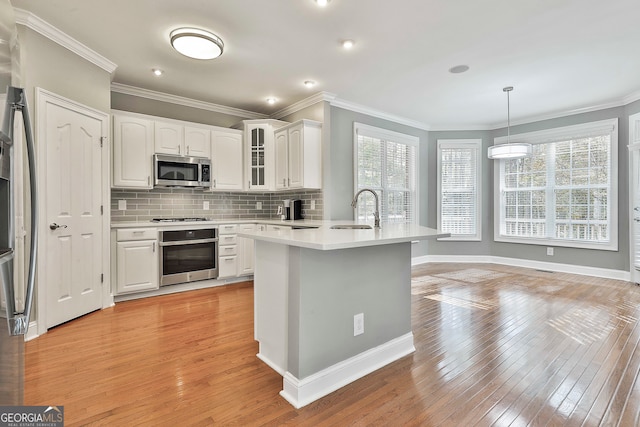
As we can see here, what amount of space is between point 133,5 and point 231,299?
303 cm

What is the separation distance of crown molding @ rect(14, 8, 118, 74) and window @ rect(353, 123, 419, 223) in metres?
3.31

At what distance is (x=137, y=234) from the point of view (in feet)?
12.2

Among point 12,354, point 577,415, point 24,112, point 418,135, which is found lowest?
point 577,415

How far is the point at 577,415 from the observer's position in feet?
5.47

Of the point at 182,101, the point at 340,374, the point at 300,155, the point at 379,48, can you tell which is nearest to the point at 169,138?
the point at 182,101

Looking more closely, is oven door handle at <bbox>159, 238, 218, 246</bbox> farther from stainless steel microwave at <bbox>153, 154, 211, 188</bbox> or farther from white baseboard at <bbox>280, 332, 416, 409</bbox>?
white baseboard at <bbox>280, 332, 416, 409</bbox>

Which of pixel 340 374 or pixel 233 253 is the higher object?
pixel 233 253

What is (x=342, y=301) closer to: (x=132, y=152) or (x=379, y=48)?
(x=379, y=48)

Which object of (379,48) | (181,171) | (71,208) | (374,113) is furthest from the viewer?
(374,113)

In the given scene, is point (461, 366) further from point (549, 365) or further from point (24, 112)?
point (24, 112)

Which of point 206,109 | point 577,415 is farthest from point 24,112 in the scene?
point 206,109

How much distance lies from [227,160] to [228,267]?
1.57 metres

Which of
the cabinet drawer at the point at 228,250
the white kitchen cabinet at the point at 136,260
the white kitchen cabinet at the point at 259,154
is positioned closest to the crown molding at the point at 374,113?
the white kitchen cabinet at the point at 259,154

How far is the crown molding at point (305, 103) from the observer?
4455mm
